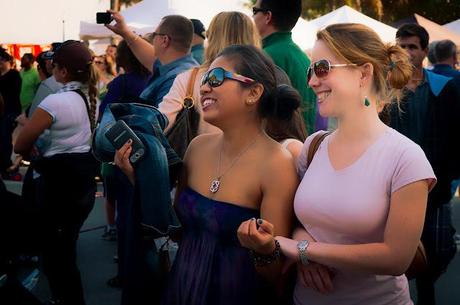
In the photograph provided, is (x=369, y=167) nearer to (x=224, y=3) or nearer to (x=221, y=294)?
(x=221, y=294)

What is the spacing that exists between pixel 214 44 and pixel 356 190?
1.89m

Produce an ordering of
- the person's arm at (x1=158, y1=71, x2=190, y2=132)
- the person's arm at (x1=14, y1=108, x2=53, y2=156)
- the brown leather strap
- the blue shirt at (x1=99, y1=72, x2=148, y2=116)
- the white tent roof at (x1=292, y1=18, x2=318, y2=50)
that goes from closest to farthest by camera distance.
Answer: the brown leather strap, the person's arm at (x1=158, y1=71, x2=190, y2=132), the person's arm at (x1=14, y1=108, x2=53, y2=156), the blue shirt at (x1=99, y1=72, x2=148, y2=116), the white tent roof at (x1=292, y1=18, x2=318, y2=50)

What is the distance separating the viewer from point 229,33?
13.1 ft

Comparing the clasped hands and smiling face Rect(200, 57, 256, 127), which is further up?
smiling face Rect(200, 57, 256, 127)

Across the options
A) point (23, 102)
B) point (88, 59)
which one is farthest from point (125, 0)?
point (88, 59)

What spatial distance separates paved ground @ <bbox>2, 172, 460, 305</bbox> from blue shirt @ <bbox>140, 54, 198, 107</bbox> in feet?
7.09

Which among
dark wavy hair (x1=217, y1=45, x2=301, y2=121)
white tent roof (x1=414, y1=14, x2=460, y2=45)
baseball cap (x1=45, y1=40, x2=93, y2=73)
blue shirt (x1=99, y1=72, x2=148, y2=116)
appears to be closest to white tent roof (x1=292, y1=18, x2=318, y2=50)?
white tent roof (x1=414, y1=14, x2=460, y2=45)

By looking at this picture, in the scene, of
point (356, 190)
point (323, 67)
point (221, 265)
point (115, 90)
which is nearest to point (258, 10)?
point (115, 90)

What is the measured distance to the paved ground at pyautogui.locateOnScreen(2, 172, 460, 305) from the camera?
587 cm

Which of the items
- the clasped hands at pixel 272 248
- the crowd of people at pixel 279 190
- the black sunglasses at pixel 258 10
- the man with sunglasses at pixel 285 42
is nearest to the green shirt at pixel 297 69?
the man with sunglasses at pixel 285 42

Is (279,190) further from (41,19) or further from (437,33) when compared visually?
(41,19)

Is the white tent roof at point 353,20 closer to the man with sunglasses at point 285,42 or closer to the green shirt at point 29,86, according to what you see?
the green shirt at point 29,86

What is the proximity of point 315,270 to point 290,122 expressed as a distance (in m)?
0.75

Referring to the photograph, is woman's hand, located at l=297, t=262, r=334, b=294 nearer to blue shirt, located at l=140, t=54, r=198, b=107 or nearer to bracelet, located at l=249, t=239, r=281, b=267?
bracelet, located at l=249, t=239, r=281, b=267
